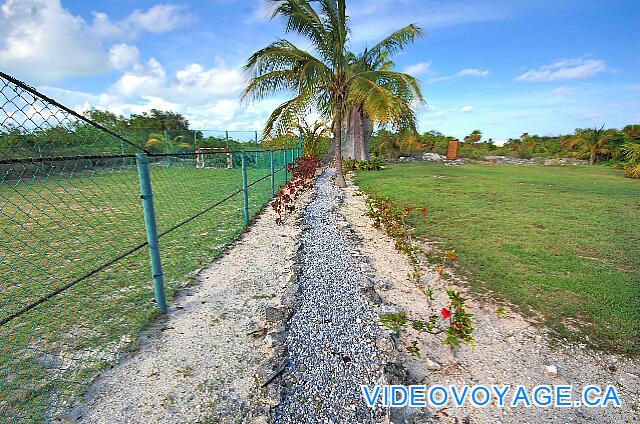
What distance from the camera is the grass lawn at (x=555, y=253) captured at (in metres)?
2.77

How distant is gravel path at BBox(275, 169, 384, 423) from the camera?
1826 mm

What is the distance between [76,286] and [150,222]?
1.43 m

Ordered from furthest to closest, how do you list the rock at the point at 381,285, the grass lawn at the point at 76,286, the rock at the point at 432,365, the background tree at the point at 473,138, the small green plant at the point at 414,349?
the background tree at the point at 473,138 → the rock at the point at 381,285 → the small green plant at the point at 414,349 → the rock at the point at 432,365 → the grass lawn at the point at 76,286

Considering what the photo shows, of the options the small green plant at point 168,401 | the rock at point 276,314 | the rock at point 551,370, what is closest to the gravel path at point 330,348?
the rock at point 276,314

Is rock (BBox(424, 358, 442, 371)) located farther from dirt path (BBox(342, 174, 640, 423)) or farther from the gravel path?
the gravel path

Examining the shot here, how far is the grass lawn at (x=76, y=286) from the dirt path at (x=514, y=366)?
2181mm

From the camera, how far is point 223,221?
6.21 metres

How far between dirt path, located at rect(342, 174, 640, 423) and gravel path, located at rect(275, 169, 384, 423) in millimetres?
285

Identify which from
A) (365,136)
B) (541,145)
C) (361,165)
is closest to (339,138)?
(361,165)

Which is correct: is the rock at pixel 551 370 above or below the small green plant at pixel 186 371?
below

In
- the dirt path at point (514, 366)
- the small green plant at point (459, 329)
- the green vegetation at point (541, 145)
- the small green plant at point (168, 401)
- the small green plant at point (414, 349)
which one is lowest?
the dirt path at point (514, 366)

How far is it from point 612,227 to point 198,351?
672 centimetres

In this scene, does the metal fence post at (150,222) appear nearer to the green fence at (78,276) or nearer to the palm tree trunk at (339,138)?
the green fence at (78,276)

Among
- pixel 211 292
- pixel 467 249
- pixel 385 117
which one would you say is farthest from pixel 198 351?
pixel 385 117
